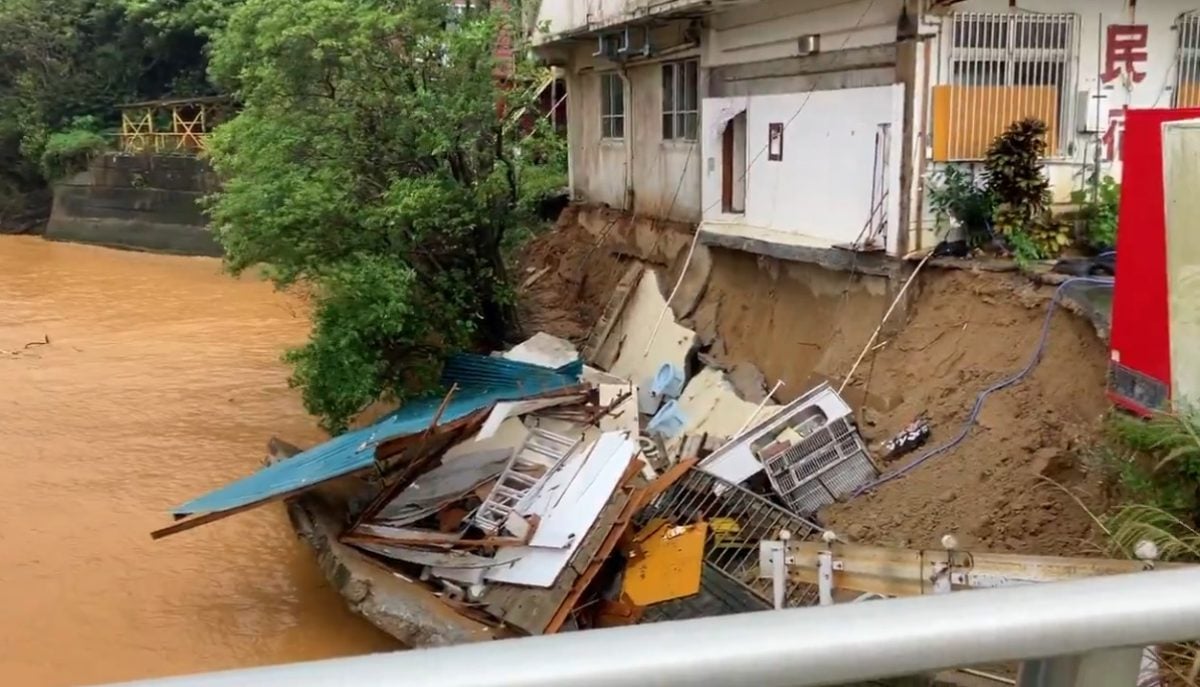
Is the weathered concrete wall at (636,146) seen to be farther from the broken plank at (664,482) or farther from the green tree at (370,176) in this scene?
the broken plank at (664,482)

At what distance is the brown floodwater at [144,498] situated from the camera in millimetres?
8305

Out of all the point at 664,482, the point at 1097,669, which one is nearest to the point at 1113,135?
the point at 664,482

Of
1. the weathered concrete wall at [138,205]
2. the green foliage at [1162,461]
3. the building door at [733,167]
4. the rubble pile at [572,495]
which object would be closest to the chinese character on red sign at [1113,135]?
the rubble pile at [572,495]

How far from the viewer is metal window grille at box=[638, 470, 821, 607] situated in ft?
24.9

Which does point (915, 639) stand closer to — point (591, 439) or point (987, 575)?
point (987, 575)

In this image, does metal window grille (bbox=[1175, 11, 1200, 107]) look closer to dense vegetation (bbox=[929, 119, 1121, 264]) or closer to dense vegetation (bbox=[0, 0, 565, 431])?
dense vegetation (bbox=[929, 119, 1121, 264])

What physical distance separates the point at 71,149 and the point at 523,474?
27.4 meters

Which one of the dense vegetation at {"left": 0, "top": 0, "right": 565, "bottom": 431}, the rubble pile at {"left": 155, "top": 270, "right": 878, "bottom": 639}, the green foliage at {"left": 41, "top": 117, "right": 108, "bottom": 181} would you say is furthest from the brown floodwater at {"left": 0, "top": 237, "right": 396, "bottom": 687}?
the green foliage at {"left": 41, "top": 117, "right": 108, "bottom": 181}

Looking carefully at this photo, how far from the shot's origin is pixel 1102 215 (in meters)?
8.64

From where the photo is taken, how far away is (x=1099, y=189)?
8.88 metres

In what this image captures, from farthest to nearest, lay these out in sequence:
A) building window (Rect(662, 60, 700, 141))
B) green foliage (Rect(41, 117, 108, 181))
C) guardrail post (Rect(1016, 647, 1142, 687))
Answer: green foliage (Rect(41, 117, 108, 181)) → building window (Rect(662, 60, 700, 141)) → guardrail post (Rect(1016, 647, 1142, 687))

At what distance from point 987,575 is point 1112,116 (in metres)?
5.54

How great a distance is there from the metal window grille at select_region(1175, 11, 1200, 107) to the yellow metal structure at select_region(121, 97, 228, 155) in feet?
85.5

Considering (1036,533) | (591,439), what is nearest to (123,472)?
(591,439)
